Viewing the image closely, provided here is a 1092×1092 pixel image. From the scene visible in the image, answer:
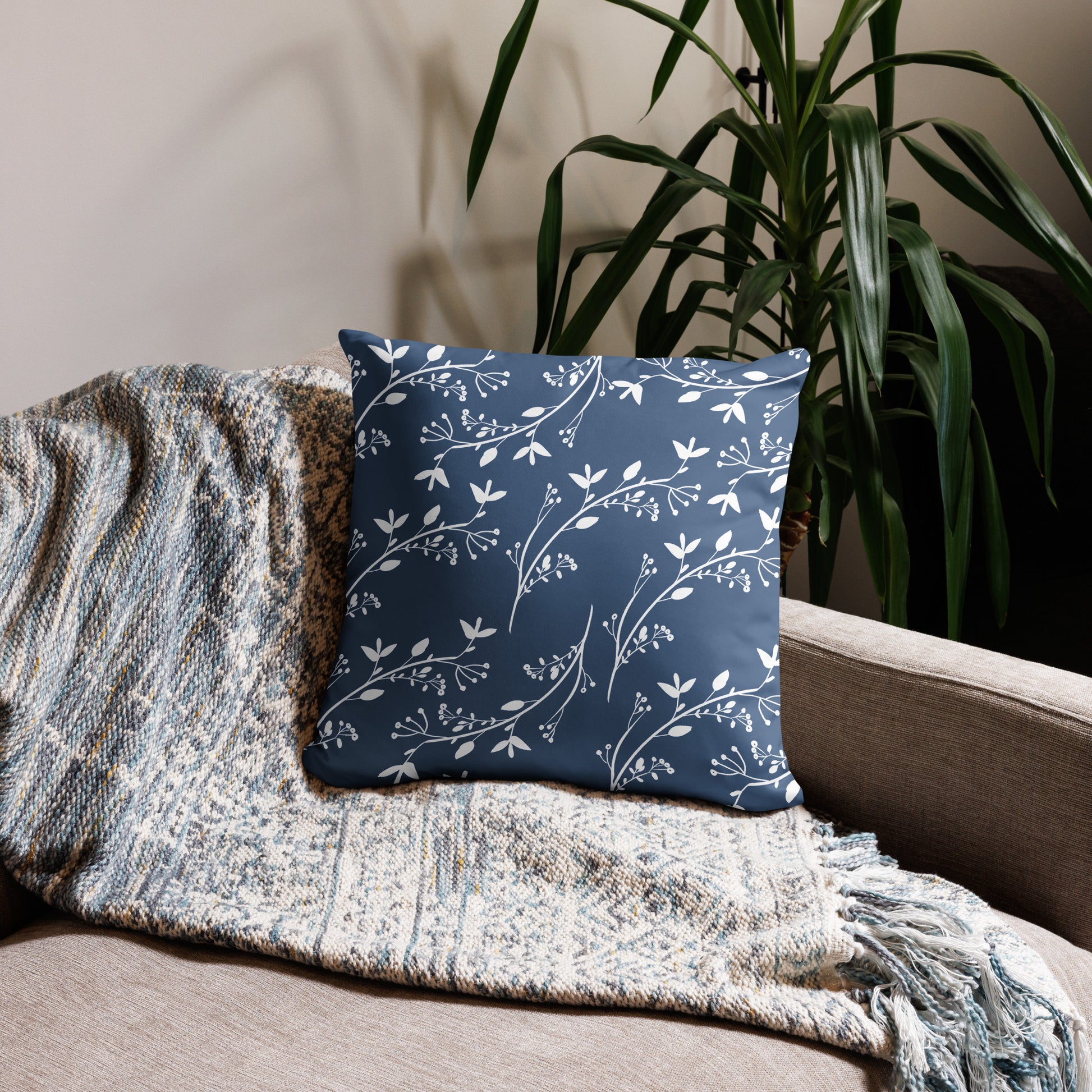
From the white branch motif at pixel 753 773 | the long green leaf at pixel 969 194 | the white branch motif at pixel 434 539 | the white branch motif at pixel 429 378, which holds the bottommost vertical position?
the white branch motif at pixel 753 773

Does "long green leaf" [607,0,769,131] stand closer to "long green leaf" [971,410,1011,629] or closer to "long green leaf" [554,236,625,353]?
"long green leaf" [554,236,625,353]

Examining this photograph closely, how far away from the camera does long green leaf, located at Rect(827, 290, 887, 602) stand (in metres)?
1.01

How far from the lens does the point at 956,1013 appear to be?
641 millimetres

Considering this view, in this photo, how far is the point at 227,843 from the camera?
80 cm

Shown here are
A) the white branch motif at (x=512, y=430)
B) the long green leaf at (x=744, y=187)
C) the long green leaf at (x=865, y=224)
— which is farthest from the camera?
the long green leaf at (x=744, y=187)

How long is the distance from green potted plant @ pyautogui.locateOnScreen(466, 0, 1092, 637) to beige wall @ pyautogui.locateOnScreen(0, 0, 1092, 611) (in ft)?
0.56

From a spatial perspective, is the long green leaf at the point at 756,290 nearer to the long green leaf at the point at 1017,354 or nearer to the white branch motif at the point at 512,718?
the long green leaf at the point at 1017,354

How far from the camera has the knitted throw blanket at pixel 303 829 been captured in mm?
663

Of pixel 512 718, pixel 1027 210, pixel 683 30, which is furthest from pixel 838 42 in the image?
pixel 512 718

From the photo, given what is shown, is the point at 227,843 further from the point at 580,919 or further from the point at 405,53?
the point at 405,53

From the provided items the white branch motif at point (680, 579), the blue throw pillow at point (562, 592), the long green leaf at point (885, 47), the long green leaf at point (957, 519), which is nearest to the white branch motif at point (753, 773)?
the blue throw pillow at point (562, 592)

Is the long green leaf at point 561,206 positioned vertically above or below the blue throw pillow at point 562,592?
above

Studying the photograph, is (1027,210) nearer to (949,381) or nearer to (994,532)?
(949,381)

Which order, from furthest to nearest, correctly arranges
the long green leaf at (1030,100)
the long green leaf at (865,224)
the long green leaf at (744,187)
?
the long green leaf at (744,187)
the long green leaf at (1030,100)
the long green leaf at (865,224)
